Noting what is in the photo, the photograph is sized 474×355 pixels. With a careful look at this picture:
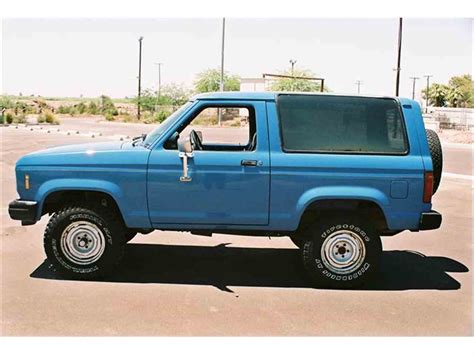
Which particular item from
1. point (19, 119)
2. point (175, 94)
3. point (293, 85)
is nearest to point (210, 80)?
point (175, 94)

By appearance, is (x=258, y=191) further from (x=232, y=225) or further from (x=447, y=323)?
(x=447, y=323)

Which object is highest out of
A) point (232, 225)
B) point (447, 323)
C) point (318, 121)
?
point (318, 121)

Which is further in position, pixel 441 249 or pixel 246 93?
pixel 441 249

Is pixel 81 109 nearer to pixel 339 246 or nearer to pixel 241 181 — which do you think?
pixel 241 181

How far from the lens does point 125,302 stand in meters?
5.11

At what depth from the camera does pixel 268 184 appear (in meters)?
5.60

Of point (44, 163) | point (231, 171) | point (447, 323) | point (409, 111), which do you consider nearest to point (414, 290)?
point (447, 323)

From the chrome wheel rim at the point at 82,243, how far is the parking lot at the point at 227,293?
0.26 m

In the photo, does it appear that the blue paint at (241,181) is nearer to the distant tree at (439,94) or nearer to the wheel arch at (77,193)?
the wheel arch at (77,193)

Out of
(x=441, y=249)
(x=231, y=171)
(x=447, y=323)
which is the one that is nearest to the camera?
(x=447, y=323)

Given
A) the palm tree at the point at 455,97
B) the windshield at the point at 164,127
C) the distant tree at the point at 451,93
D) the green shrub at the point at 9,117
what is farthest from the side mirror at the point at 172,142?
the palm tree at the point at 455,97

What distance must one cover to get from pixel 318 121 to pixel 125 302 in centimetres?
262

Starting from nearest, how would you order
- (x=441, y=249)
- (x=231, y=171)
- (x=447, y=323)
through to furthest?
1. (x=447, y=323)
2. (x=231, y=171)
3. (x=441, y=249)

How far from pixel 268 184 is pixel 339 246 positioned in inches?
39.4
